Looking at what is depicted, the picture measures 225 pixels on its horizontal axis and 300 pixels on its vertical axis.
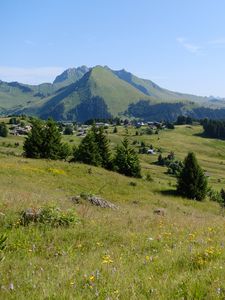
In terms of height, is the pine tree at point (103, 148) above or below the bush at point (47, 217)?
below

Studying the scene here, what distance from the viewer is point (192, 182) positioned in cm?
5581

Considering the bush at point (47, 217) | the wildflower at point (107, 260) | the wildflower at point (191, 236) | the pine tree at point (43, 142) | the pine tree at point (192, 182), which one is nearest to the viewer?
the wildflower at point (107, 260)

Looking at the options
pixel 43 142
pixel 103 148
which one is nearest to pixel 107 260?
pixel 43 142

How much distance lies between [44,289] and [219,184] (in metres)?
160

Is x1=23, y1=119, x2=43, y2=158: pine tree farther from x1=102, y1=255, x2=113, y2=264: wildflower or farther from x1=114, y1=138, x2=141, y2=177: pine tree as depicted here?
x1=102, y1=255, x2=113, y2=264: wildflower

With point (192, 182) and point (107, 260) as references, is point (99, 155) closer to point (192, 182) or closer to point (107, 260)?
point (192, 182)

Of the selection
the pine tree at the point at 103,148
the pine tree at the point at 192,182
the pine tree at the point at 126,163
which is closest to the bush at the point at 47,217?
the pine tree at the point at 192,182

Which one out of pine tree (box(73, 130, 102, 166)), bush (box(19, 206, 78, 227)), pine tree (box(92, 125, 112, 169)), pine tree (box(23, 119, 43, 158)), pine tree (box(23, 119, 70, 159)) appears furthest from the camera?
pine tree (box(92, 125, 112, 169))

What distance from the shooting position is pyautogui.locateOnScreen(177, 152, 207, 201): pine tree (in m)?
55.3

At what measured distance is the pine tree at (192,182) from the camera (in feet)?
181

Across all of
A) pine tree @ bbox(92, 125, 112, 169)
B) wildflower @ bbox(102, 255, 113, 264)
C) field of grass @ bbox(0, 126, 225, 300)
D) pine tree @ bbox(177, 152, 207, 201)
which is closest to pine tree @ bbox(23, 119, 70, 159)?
pine tree @ bbox(92, 125, 112, 169)

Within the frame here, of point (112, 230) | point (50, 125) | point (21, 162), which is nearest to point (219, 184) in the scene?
point (50, 125)

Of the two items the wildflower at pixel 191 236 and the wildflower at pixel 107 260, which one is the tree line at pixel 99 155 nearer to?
the wildflower at pixel 191 236

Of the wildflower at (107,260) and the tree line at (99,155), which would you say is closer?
the wildflower at (107,260)
